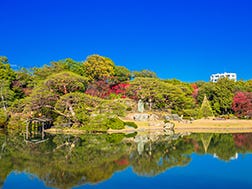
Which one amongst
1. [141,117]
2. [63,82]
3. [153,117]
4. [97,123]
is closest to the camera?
[97,123]

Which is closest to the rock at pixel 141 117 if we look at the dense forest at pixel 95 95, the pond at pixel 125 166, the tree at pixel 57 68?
the dense forest at pixel 95 95

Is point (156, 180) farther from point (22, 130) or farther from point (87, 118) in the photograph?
point (22, 130)

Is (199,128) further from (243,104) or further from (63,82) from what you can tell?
(63,82)

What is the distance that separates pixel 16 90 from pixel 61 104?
47.8 ft

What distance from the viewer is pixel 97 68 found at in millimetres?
47469

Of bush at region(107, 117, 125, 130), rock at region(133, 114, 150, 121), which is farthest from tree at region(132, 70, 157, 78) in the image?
bush at region(107, 117, 125, 130)

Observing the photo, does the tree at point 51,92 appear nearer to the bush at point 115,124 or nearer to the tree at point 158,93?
the bush at point 115,124

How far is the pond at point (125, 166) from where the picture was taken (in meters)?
10.9

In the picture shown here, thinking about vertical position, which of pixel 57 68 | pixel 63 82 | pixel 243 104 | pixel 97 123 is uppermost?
Answer: pixel 57 68

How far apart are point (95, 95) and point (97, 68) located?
761 centimetres

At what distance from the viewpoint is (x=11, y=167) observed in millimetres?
13484

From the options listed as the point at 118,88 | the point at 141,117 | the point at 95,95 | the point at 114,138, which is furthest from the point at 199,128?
the point at 118,88

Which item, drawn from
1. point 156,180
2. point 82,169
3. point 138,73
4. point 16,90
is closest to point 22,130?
point 16,90

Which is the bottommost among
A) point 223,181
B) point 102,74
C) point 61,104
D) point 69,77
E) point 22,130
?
point 223,181
